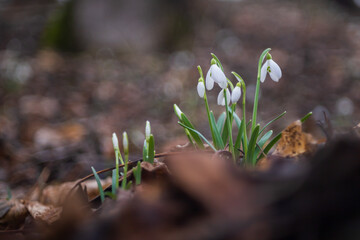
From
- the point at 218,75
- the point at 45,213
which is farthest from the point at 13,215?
the point at 218,75

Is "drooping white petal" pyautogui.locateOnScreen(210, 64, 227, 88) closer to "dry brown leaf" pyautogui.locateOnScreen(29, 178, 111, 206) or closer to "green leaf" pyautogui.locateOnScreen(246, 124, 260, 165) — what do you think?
"green leaf" pyautogui.locateOnScreen(246, 124, 260, 165)

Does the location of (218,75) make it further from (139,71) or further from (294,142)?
(139,71)

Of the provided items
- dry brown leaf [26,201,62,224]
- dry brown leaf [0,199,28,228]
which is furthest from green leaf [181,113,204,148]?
dry brown leaf [0,199,28,228]

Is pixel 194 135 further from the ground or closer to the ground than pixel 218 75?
closer to the ground

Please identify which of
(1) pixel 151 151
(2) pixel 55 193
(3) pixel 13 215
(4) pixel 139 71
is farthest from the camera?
(4) pixel 139 71

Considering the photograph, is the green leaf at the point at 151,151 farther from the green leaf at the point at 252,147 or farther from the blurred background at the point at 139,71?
the blurred background at the point at 139,71

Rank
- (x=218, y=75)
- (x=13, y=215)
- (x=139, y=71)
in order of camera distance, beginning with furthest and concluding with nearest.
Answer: (x=139, y=71) < (x=13, y=215) < (x=218, y=75)

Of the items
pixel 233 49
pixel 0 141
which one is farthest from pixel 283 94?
pixel 0 141

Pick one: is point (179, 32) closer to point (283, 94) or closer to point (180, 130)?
point (283, 94)
